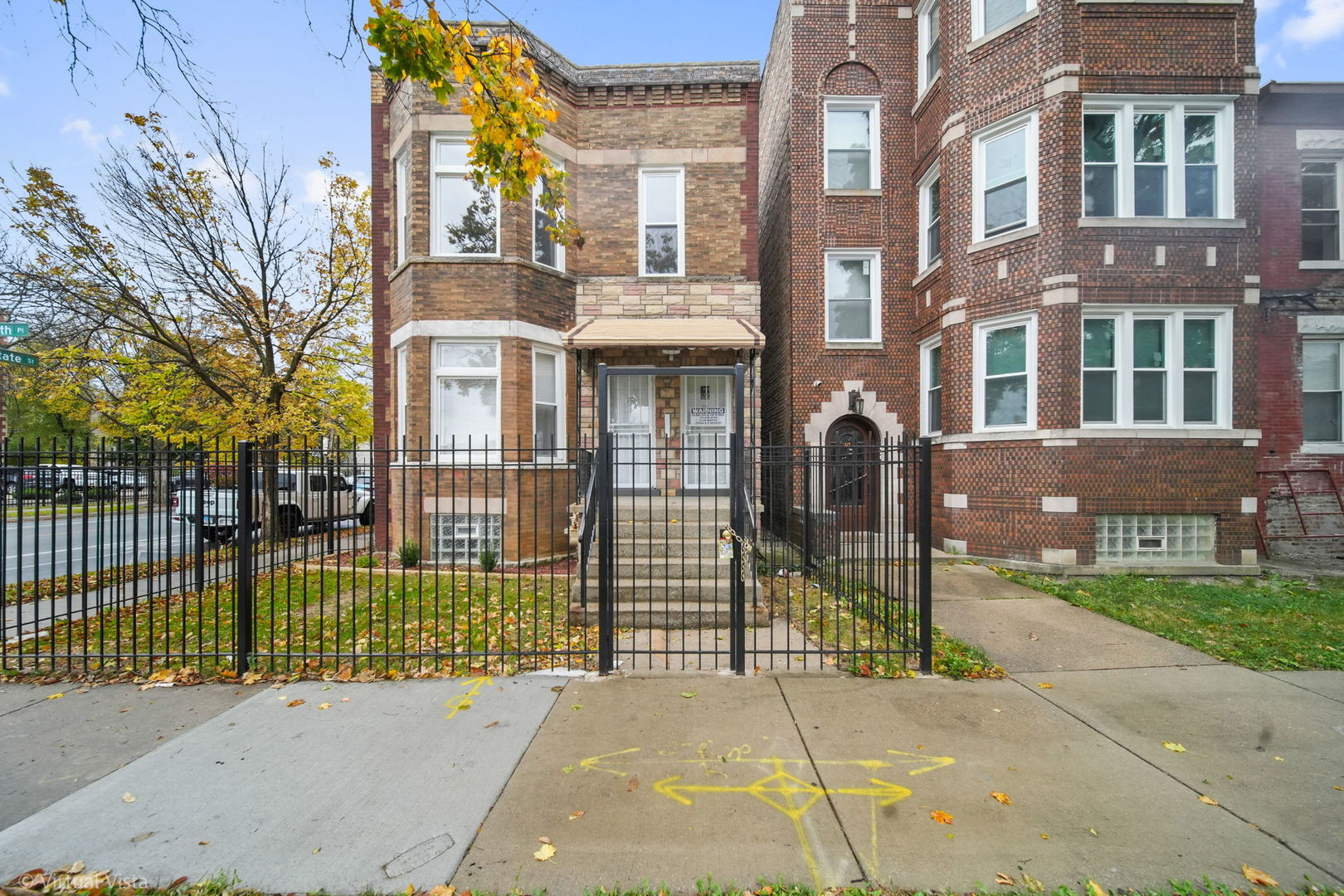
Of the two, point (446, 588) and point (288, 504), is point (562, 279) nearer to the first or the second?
point (446, 588)

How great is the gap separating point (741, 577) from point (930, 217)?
9.91 metres

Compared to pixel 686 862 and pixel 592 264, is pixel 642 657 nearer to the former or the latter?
pixel 686 862

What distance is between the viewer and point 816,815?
2.87 m

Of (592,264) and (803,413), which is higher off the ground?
(592,264)

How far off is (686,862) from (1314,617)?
8414 mm

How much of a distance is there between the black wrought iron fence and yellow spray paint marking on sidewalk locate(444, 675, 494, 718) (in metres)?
0.19

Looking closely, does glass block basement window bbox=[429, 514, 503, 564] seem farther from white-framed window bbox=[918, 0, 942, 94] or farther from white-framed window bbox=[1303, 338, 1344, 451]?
white-framed window bbox=[1303, 338, 1344, 451]

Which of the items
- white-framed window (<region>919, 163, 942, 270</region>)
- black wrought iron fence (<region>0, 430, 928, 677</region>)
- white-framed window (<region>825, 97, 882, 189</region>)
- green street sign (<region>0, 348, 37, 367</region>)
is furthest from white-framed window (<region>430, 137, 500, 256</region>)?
white-framed window (<region>919, 163, 942, 270</region>)

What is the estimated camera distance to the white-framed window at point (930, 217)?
10586 millimetres

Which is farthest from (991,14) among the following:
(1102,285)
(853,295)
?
(1102,285)

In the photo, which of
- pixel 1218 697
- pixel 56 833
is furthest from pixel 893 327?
pixel 56 833

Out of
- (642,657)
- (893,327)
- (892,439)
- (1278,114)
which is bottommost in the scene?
(642,657)

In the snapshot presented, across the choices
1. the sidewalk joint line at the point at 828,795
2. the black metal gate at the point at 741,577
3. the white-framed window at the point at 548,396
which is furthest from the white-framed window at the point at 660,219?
the sidewalk joint line at the point at 828,795

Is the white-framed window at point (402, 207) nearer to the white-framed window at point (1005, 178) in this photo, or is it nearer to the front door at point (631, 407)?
the front door at point (631, 407)
